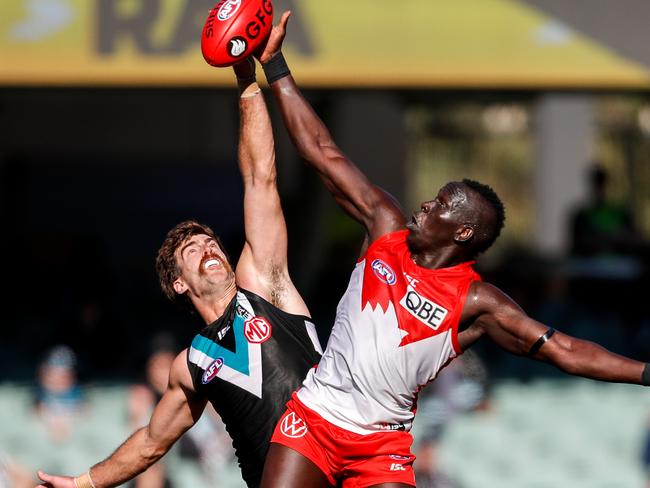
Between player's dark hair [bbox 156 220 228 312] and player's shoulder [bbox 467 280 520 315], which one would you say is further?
player's dark hair [bbox 156 220 228 312]

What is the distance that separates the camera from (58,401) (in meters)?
9.03

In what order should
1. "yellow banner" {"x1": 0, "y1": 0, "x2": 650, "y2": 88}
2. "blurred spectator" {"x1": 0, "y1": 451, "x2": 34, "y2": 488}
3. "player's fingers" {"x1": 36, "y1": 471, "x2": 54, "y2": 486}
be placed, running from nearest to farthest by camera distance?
"player's fingers" {"x1": 36, "y1": 471, "x2": 54, "y2": 486}, "blurred spectator" {"x1": 0, "y1": 451, "x2": 34, "y2": 488}, "yellow banner" {"x1": 0, "y1": 0, "x2": 650, "y2": 88}

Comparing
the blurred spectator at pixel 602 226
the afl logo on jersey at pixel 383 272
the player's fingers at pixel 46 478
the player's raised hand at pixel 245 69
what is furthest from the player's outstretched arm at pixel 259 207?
the blurred spectator at pixel 602 226

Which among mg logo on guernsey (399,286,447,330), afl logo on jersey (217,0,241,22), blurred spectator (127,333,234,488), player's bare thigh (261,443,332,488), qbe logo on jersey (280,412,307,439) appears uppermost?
afl logo on jersey (217,0,241,22)

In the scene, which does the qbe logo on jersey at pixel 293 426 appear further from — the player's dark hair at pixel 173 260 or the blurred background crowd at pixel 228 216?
the blurred background crowd at pixel 228 216

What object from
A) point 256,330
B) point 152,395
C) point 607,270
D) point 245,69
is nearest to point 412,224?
point 256,330

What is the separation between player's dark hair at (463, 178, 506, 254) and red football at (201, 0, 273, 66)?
1.04m

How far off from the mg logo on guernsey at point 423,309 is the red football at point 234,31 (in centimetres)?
119

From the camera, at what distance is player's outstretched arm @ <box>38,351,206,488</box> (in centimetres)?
488

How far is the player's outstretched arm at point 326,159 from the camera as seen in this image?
181 inches

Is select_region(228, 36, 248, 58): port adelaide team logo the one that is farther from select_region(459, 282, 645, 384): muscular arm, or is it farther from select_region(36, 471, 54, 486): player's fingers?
select_region(36, 471, 54, 486): player's fingers

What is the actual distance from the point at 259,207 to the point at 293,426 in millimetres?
931

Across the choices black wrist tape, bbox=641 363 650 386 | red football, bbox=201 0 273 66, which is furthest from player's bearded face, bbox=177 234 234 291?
black wrist tape, bbox=641 363 650 386

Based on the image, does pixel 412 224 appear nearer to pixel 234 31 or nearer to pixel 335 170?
pixel 335 170
